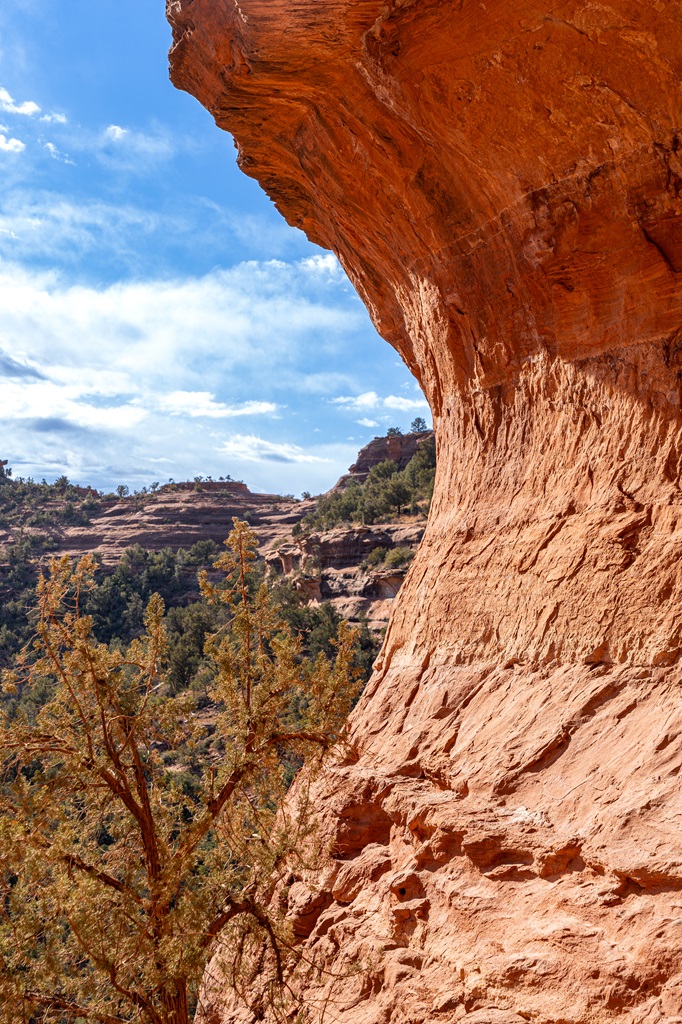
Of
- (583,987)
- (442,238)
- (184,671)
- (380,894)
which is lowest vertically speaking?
(184,671)

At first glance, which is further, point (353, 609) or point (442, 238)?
point (353, 609)

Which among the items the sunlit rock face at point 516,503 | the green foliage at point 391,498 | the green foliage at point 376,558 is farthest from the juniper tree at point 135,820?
the green foliage at point 391,498

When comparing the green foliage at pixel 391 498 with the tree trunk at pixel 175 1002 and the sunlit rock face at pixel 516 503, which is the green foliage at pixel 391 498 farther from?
the tree trunk at pixel 175 1002

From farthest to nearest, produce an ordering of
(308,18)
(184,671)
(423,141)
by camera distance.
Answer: (184,671)
(423,141)
(308,18)

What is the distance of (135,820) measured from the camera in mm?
6984

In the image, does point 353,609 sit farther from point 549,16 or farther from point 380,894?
point 549,16

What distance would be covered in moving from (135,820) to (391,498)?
3995 centimetres

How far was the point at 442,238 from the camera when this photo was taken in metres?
8.54

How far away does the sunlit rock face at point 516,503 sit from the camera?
521 cm

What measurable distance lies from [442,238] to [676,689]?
5.90 metres

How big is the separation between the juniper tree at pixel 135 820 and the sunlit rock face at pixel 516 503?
40.1 inches

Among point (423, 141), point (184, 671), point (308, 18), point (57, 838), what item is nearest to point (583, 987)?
point (57, 838)

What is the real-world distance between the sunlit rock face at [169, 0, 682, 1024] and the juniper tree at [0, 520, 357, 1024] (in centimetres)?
102

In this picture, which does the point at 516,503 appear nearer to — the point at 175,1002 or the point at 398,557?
the point at 175,1002
